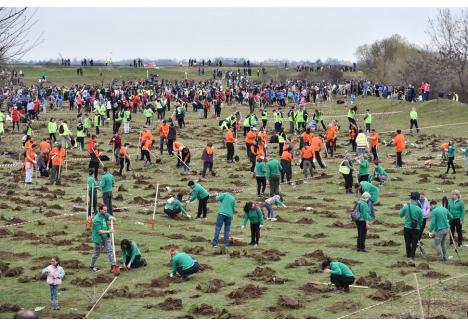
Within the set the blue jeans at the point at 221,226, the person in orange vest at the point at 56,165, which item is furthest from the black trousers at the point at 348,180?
the person in orange vest at the point at 56,165

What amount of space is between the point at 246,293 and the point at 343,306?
2.31 metres

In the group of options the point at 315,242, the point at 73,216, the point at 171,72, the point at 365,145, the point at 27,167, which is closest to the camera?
the point at 315,242

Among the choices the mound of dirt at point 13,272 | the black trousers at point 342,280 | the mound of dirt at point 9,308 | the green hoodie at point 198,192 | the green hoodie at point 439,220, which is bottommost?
the mound of dirt at point 13,272

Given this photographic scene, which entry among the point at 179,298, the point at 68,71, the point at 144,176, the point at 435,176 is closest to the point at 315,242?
the point at 179,298

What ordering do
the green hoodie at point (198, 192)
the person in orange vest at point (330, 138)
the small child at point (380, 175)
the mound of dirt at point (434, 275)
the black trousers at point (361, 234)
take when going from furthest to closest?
the person in orange vest at point (330, 138) < the small child at point (380, 175) < the green hoodie at point (198, 192) < the black trousers at point (361, 234) < the mound of dirt at point (434, 275)

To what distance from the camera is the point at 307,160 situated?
38812 millimetres

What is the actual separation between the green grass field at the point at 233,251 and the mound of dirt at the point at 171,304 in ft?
0.33

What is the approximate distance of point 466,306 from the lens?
64.3 feet

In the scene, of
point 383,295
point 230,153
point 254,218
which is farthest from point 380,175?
point 383,295

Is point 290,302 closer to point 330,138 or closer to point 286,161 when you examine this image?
point 286,161

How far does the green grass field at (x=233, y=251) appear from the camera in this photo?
65.9 ft

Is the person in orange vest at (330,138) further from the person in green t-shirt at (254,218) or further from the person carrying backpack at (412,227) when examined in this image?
the person carrying backpack at (412,227)

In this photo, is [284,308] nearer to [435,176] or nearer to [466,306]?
[466,306]

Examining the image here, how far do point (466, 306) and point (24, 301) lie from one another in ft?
31.7
